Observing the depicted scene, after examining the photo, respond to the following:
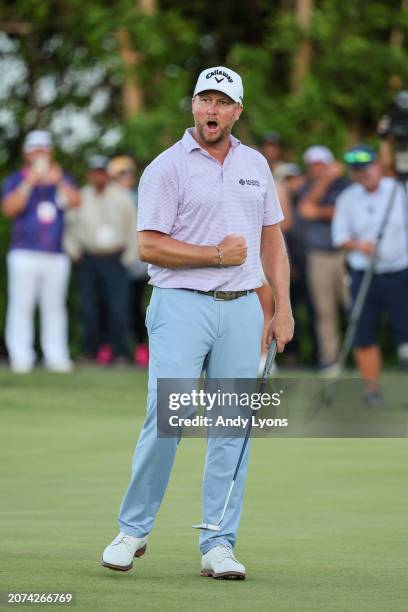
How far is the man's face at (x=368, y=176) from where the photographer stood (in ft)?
52.5

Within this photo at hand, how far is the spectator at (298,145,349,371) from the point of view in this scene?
19.5 m

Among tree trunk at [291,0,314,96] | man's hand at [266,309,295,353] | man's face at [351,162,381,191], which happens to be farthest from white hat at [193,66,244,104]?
tree trunk at [291,0,314,96]

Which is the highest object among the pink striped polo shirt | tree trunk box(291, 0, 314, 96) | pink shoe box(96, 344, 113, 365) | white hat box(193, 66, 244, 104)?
tree trunk box(291, 0, 314, 96)

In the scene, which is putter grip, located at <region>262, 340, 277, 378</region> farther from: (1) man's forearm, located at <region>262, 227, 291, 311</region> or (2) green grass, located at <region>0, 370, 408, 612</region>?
(2) green grass, located at <region>0, 370, 408, 612</region>

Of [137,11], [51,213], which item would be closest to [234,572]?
[51,213]

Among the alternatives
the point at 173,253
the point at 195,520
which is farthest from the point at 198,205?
the point at 195,520

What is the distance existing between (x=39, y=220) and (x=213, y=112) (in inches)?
464

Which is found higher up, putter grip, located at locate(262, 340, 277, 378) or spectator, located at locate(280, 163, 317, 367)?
putter grip, located at locate(262, 340, 277, 378)

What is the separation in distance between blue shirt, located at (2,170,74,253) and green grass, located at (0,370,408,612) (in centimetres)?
413

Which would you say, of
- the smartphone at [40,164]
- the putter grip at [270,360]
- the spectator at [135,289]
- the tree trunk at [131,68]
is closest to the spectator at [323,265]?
the spectator at [135,289]

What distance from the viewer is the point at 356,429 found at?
46.1 ft

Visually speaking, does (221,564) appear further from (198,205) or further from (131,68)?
(131,68)

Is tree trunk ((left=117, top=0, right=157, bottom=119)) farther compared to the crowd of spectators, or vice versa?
tree trunk ((left=117, top=0, right=157, bottom=119))

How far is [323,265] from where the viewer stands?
1977 cm
